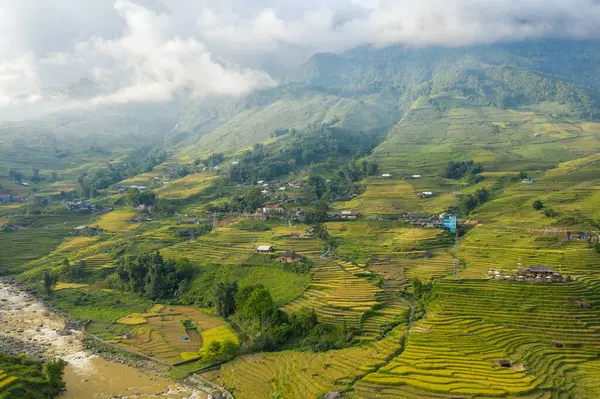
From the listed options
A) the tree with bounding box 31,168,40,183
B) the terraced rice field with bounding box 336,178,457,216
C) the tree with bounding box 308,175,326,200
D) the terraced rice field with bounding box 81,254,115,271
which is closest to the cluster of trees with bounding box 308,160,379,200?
the tree with bounding box 308,175,326,200

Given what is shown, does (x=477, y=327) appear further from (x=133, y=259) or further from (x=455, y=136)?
(x=455, y=136)

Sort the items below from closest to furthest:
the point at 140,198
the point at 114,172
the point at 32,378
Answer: the point at 32,378, the point at 140,198, the point at 114,172

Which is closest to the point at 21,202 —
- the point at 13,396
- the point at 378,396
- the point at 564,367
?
the point at 13,396

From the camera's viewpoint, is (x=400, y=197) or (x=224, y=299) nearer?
(x=224, y=299)

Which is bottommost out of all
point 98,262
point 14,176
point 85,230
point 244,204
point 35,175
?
point 98,262

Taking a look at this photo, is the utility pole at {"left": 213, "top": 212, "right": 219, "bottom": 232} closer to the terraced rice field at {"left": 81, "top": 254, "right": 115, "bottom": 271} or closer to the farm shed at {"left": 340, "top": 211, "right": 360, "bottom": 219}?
the terraced rice field at {"left": 81, "top": 254, "right": 115, "bottom": 271}

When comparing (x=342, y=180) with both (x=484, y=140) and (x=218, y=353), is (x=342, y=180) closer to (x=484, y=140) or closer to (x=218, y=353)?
(x=484, y=140)

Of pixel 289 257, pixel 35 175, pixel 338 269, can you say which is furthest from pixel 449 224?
pixel 35 175
